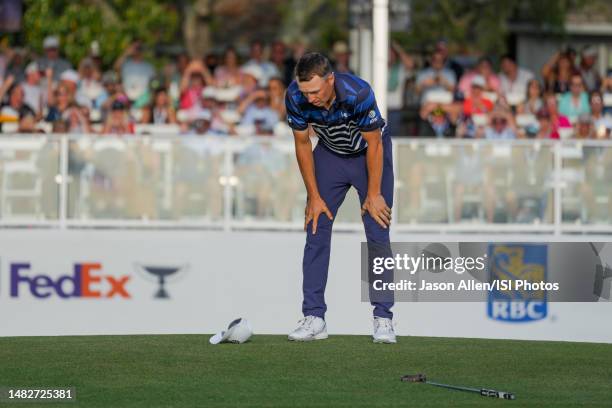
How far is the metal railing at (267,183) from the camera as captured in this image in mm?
13234

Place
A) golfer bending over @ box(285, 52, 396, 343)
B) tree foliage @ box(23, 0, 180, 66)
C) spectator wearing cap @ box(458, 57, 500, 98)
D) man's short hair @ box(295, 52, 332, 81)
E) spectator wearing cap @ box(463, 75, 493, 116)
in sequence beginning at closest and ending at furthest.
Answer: man's short hair @ box(295, 52, 332, 81) < golfer bending over @ box(285, 52, 396, 343) < spectator wearing cap @ box(463, 75, 493, 116) < spectator wearing cap @ box(458, 57, 500, 98) < tree foliage @ box(23, 0, 180, 66)

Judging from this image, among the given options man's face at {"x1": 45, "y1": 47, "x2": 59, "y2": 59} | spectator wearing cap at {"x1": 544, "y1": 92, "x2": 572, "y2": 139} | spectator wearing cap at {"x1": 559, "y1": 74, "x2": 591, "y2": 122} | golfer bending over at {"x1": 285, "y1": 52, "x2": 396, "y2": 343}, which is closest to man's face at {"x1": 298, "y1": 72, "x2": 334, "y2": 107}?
golfer bending over at {"x1": 285, "y1": 52, "x2": 396, "y2": 343}

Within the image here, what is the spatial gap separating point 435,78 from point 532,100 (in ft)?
4.32

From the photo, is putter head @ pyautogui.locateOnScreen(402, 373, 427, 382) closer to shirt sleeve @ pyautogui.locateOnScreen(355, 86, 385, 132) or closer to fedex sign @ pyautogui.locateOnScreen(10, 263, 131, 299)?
shirt sleeve @ pyautogui.locateOnScreen(355, 86, 385, 132)

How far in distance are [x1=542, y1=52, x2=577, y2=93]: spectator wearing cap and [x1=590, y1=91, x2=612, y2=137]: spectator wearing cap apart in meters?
0.49

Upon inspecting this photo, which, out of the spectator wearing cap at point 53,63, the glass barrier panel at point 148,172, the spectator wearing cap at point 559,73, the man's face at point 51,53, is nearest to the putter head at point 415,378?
the glass barrier panel at point 148,172

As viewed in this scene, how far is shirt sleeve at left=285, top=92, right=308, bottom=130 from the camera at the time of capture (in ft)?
27.6

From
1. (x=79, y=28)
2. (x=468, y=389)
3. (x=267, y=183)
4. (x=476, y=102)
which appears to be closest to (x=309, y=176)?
(x=468, y=389)

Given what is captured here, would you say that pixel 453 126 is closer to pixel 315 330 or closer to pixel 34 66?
pixel 34 66

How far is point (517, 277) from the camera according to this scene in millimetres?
13148

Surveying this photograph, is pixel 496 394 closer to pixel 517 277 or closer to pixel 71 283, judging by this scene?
pixel 517 277

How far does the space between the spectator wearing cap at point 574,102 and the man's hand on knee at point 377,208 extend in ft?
26.0

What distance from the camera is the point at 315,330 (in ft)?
29.7

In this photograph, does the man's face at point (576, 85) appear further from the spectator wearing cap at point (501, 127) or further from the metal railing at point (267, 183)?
the metal railing at point (267, 183)
